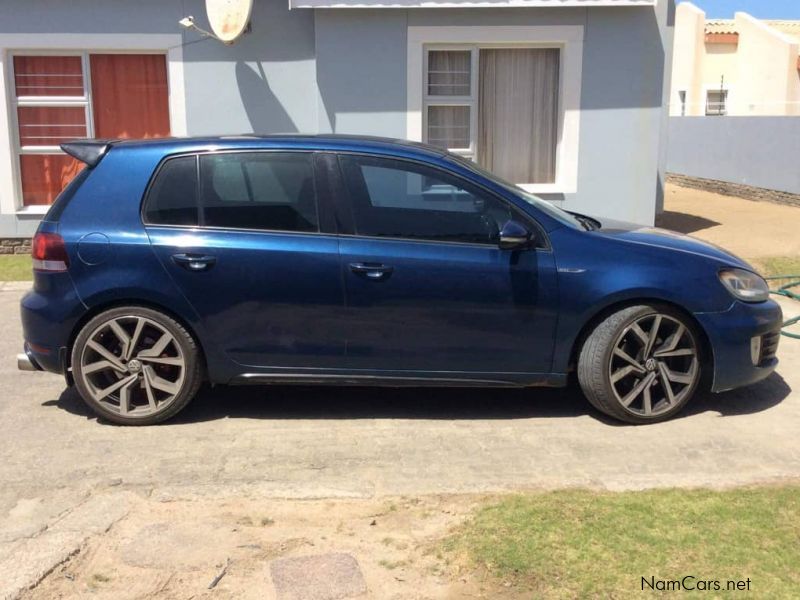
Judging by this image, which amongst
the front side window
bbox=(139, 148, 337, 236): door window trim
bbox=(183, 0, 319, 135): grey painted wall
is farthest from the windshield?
bbox=(183, 0, 319, 135): grey painted wall

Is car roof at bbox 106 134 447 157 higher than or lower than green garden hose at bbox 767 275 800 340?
higher

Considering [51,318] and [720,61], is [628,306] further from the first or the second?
[720,61]

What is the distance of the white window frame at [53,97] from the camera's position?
34.7 feet

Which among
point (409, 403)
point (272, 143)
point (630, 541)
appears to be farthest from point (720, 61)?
point (630, 541)

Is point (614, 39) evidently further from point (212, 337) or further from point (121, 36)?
point (212, 337)

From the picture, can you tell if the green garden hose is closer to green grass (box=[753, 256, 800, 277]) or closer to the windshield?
green grass (box=[753, 256, 800, 277])

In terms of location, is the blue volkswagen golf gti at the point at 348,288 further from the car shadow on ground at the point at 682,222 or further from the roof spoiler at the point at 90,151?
the car shadow on ground at the point at 682,222

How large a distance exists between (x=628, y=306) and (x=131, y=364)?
116 inches

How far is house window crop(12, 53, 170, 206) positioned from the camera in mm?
10859

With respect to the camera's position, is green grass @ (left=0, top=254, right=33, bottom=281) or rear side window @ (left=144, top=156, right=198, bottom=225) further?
green grass @ (left=0, top=254, right=33, bottom=281)

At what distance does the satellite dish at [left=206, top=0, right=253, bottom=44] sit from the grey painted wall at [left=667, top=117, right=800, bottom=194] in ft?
39.0

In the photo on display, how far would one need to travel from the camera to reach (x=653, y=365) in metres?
5.12

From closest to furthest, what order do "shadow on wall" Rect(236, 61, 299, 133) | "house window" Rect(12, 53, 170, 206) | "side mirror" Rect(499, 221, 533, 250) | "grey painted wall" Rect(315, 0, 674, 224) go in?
"side mirror" Rect(499, 221, 533, 250), "grey painted wall" Rect(315, 0, 674, 224), "shadow on wall" Rect(236, 61, 299, 133), "house window" Rect(12, 53, 170, 206)

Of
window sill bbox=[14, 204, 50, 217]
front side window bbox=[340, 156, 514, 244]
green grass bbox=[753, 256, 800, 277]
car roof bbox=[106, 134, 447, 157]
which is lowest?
green grass bbox=[753, 256, 800, 277]
